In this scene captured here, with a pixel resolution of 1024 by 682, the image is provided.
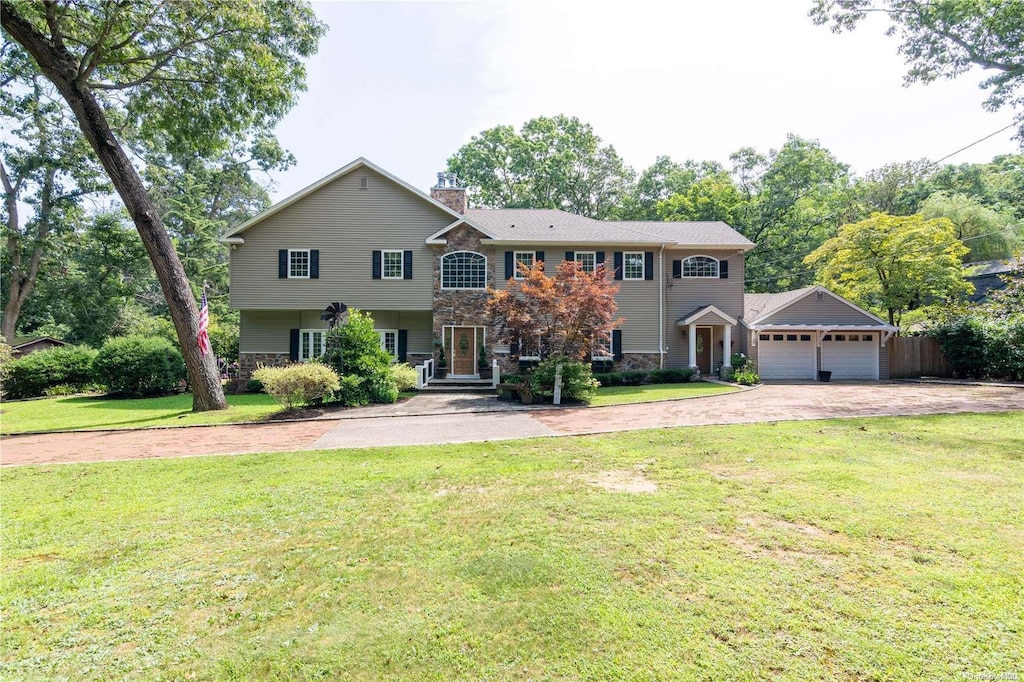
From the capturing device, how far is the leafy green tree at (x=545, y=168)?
3591cm

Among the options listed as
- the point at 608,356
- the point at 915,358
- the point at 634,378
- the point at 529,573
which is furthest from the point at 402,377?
the point at 915,358

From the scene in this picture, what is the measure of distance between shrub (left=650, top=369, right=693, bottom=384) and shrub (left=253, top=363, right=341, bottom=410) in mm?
11819

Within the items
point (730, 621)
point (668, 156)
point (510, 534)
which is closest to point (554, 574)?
point (510, 534)

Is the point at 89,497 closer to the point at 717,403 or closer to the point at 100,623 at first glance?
the point at 100,623

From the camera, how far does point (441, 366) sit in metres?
18.5

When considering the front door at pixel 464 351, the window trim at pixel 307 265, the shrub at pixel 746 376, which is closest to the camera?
the shrub at pixel 746 376

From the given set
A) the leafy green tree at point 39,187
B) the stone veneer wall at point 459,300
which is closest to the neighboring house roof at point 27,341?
the leafy green tree at point 39,187

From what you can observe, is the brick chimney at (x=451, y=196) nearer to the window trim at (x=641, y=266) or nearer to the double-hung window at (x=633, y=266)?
the window trim at (x=641, y=266)

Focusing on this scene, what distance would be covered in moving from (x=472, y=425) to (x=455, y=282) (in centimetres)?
971

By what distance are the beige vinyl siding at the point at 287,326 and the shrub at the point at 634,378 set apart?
26.2 feet

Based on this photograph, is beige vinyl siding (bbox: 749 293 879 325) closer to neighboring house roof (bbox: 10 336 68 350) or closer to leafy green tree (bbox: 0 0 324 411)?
leafy green tree (bbox: 0 0 324 411)

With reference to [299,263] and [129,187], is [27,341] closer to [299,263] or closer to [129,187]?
[299,263]

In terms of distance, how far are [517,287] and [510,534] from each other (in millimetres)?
13717

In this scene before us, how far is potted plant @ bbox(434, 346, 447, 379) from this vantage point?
1844 cm
